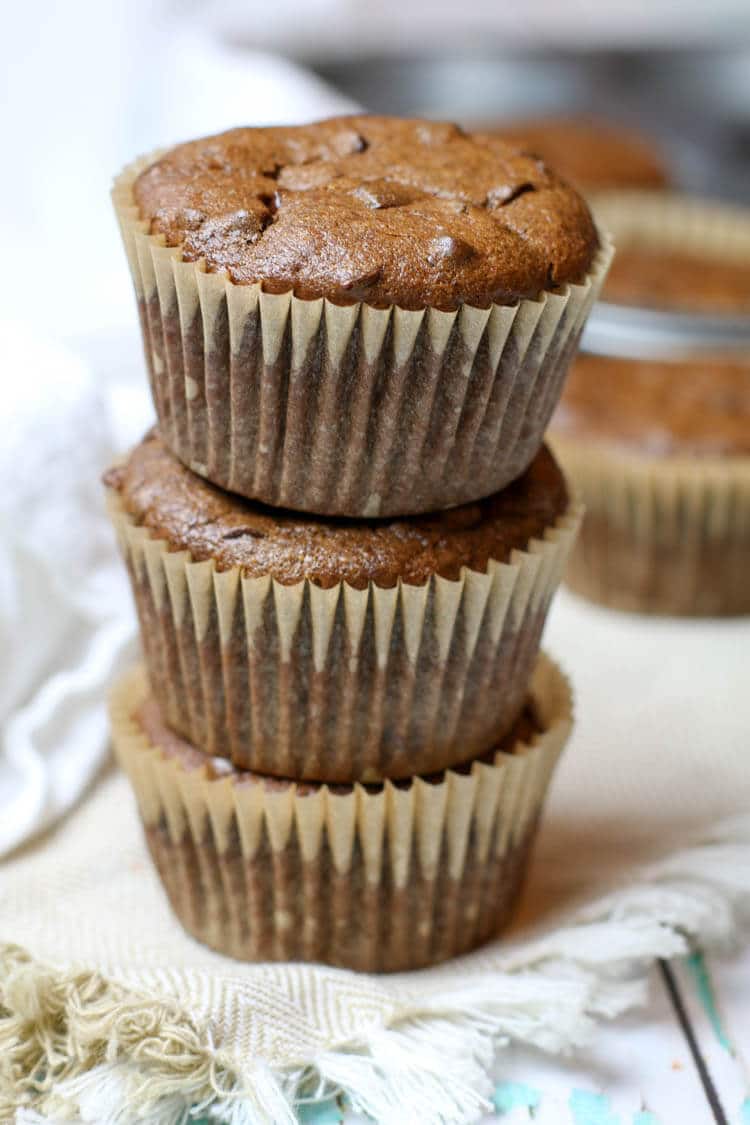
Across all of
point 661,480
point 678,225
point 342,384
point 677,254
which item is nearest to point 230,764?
point 342,384

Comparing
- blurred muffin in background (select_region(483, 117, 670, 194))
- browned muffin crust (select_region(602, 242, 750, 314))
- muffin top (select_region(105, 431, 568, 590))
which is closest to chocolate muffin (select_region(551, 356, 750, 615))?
browned muffin crust (select_region(602, 242, 750, 314))

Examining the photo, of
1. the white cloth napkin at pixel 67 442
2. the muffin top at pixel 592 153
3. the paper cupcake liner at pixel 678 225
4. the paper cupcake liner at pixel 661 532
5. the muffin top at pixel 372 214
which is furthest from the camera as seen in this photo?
the muffin top at pixel 592 153

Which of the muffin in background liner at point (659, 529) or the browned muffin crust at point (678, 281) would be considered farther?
the browned muffin crust at point (678, 281)

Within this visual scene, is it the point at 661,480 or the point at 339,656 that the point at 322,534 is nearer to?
the point at 339,656

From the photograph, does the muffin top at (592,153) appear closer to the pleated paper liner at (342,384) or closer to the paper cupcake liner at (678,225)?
the paper cupcake liner at (678,225)

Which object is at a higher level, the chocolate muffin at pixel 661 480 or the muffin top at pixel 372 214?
the muffin top at pixel 372 214

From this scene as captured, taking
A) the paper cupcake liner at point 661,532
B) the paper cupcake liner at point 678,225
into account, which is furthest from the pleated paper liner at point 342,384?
the paper cupcake liner at point 678,225

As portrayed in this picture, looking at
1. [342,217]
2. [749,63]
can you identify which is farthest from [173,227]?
[749,63]
